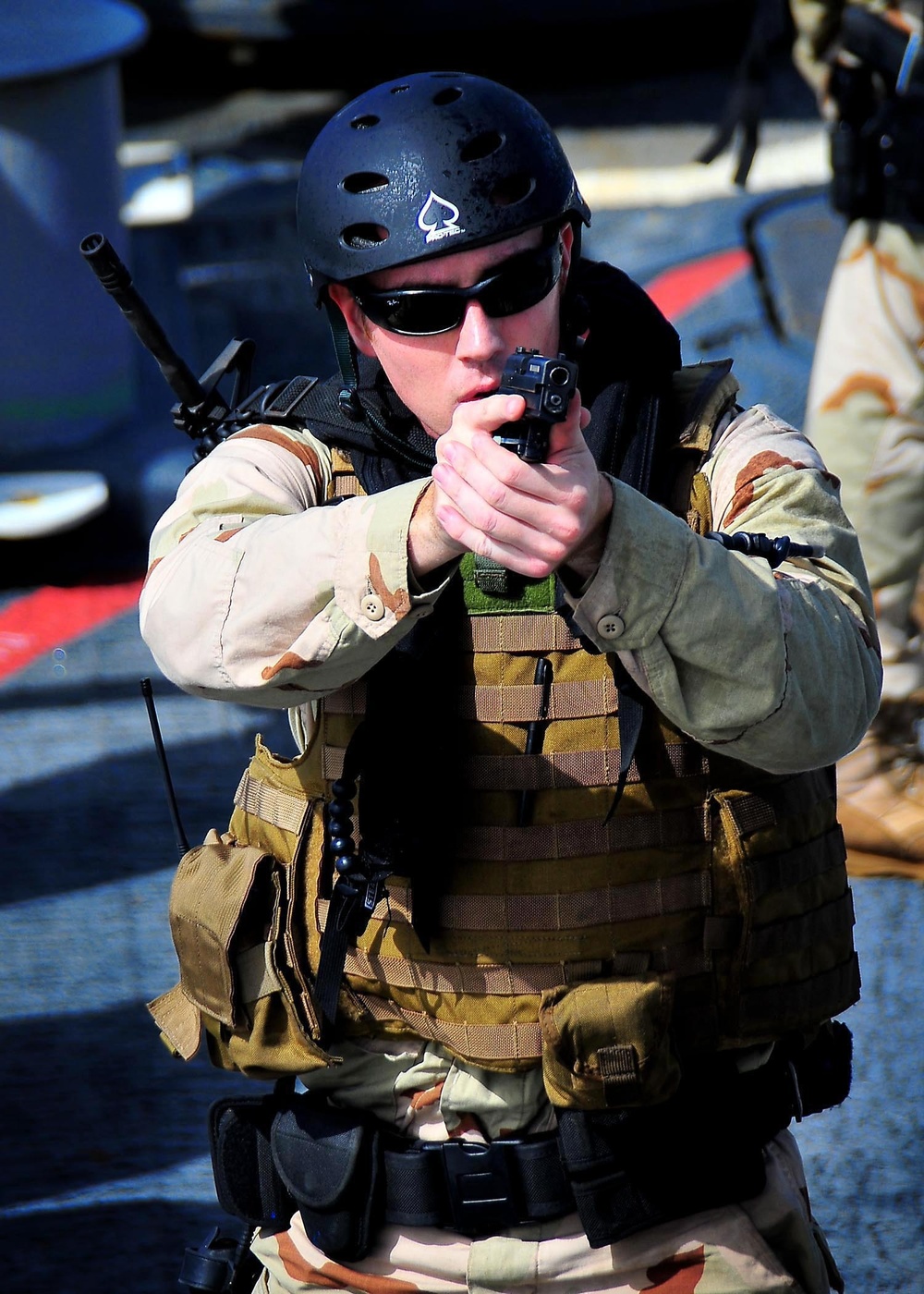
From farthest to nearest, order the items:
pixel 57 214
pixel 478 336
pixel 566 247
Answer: pixel 57 214 < pixel 566 247 < pixel 478 336

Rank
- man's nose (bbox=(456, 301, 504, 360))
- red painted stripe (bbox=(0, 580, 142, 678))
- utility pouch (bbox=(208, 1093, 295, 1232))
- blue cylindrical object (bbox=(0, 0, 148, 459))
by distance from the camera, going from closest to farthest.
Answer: man's nose (bbox=(456, 301, 504, 360))
utility pouch (bbox=(208, 1093, 295, 1232))
red painted stripe (bbox=(0, 580, 142, 678))
blue cylindrical object (bbox=(0, 0, 148, 459))

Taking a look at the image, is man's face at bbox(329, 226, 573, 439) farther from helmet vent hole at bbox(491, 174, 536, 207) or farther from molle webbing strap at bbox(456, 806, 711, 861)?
molle webbing strap at bbox(456, 806, 711, 861)

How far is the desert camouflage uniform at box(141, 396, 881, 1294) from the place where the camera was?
1701mm

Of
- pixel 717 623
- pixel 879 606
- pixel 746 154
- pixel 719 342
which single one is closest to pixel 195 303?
pixel 719 342

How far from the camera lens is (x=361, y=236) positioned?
2113 mm

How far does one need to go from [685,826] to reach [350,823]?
0.42 m

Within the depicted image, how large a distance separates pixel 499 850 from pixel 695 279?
5.99 metres

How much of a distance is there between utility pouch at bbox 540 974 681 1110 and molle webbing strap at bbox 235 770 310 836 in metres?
0.40

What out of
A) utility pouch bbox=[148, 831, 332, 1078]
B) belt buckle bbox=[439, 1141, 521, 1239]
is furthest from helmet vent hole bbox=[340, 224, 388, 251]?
belt buckle bbox=[439, 1141, 521, 1239]

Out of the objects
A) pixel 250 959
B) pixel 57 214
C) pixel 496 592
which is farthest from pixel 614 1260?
pixel 57 214

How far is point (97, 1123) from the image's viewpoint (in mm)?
3621

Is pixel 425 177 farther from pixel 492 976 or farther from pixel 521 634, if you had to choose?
pixel 492 976

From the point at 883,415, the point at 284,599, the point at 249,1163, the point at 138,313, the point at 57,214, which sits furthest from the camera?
the point at 57,214

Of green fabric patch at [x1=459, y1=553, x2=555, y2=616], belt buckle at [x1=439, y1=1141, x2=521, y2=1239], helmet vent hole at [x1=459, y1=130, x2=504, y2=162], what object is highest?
helmet vent hole at [x1=459, y1=130, x2=504, y2=162]
